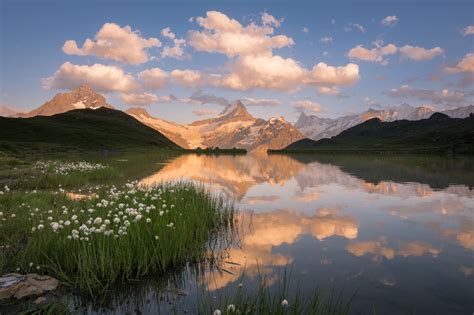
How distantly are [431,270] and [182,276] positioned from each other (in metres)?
8.34

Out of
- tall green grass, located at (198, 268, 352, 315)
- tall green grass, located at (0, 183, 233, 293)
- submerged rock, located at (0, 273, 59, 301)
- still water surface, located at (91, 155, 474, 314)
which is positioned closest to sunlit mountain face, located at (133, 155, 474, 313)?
still water surface, located at (91, 155, 474, 314)

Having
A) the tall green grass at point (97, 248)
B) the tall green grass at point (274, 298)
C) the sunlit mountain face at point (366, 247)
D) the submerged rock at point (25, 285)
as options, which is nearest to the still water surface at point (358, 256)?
the sunlit mountain face at point (366, 247)

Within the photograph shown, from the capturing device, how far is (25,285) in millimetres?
8766

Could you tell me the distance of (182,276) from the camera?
10.9 meters

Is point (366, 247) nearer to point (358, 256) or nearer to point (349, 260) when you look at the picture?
point (358, 256)

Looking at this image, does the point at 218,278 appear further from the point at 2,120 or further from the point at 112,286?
the point at 2,120

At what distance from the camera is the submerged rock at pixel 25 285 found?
848cm

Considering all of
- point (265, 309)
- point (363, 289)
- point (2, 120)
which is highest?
point (2, 120)

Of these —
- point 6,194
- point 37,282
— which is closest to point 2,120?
point 6,194

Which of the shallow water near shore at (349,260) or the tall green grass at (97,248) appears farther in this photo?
the tall green grass at (97,248)

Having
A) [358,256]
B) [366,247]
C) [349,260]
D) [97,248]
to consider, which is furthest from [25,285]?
[366,247]

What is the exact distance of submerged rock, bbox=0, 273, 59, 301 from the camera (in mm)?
8484

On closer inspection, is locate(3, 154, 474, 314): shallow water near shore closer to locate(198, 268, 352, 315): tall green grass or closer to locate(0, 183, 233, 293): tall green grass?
locate(198, 268, 352, 315): tall green grass

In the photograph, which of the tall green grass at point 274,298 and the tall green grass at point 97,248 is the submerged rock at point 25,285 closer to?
the tall green grass at point 97,248
